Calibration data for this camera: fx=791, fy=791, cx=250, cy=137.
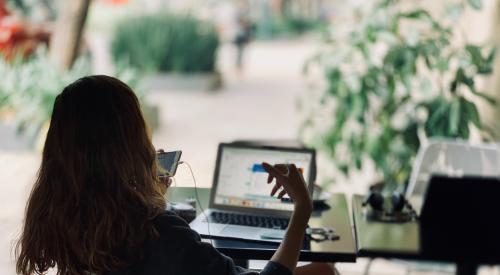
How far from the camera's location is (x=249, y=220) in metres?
2.79

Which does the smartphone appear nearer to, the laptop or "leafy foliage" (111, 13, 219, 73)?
the laptop

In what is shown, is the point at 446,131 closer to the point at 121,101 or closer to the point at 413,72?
the point at 413,72

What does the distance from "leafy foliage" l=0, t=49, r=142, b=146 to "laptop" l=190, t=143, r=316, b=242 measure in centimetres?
423

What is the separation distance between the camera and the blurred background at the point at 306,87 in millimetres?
4566

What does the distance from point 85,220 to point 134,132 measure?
0.24 m

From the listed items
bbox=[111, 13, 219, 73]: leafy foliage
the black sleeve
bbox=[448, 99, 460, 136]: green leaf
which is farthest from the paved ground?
bbox=[448, 99, 460, 136]: green leaf

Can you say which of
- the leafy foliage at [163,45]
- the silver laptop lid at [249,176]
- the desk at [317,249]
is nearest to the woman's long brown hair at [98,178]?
the desk at [317,249]

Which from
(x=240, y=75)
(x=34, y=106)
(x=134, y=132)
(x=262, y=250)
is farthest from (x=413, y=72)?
(x=240, y=75)

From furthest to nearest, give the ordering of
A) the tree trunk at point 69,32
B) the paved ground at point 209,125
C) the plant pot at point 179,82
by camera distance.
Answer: the plant pot at point 179,82 → the tree trunk at point 69,32 → the paved ground at point 209,125

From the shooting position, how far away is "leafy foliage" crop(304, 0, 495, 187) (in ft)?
14.7

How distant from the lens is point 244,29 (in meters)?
15.0

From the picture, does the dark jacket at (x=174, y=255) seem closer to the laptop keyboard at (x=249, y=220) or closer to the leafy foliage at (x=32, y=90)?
the laptop keyboard at (x=249, y=220)

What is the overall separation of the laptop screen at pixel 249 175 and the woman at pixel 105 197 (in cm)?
92

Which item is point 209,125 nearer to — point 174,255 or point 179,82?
point 179,82
